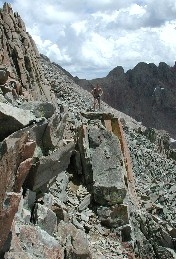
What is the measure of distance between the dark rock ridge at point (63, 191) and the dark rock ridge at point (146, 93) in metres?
129

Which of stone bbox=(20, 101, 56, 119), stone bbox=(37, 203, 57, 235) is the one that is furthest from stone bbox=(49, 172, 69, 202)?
stone bbox=(20, 101, 56, 119)

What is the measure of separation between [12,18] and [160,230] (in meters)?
27.9

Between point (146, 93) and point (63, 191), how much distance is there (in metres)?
153

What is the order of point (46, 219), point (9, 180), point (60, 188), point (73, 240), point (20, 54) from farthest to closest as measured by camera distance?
point (20, 54)
point (60, 188)
point (73, 240)
point (46, 219)
point (9, 180)

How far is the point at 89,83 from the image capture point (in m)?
139

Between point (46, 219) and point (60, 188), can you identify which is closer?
point (46, 219)

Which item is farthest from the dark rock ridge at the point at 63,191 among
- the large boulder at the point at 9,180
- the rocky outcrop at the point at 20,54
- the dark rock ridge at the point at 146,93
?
the dark rock ridge at the point at 146,93

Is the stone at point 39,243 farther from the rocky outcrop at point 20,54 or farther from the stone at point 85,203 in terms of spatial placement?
the rocky outcrop at point 20,54

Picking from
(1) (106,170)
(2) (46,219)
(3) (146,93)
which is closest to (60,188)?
(1) (106,170)

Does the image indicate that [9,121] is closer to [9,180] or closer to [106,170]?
[9,180]

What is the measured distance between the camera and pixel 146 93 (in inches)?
6732

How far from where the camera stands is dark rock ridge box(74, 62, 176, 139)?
166 meters

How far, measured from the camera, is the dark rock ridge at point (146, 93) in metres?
166

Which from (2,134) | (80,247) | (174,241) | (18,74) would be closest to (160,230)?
(174,241)
